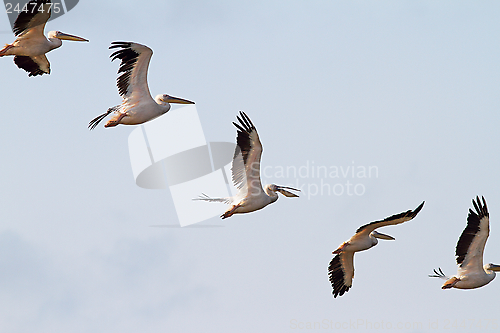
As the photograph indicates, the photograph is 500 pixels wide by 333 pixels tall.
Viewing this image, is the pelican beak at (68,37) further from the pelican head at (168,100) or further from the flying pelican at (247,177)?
the flying pelican at (247,177)

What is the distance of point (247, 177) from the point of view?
52.7ft

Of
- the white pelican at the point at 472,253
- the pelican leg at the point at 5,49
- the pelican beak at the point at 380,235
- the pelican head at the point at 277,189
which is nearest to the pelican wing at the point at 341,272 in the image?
the pelican beak at the point at 380,235

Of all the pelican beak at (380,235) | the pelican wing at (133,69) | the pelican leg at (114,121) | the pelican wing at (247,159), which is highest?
the pelican wing at (133,69)

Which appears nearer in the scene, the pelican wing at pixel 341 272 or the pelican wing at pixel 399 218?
the pelican wing at pixel 399 218

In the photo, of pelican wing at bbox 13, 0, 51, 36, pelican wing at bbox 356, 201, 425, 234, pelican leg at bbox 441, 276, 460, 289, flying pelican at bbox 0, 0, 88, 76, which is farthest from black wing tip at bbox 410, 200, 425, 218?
pelican wing at bbox 13, 0, 51, 36

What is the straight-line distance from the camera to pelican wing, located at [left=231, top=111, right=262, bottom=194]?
15.5 metres

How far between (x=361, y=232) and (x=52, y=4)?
29.0ft

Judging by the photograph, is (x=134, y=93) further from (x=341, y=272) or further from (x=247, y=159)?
(x=341, y=272)

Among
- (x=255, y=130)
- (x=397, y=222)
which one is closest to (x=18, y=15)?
(x=255, y=130)

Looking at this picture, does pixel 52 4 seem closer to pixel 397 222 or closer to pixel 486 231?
pixel 397 222

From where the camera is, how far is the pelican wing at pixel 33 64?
18.0 m

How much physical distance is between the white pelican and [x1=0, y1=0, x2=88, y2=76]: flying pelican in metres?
10.1

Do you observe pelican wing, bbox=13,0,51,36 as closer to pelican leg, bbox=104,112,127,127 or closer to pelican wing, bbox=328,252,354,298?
pelican leg, bbox=104,112,127,127

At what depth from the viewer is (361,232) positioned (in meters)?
18.1
